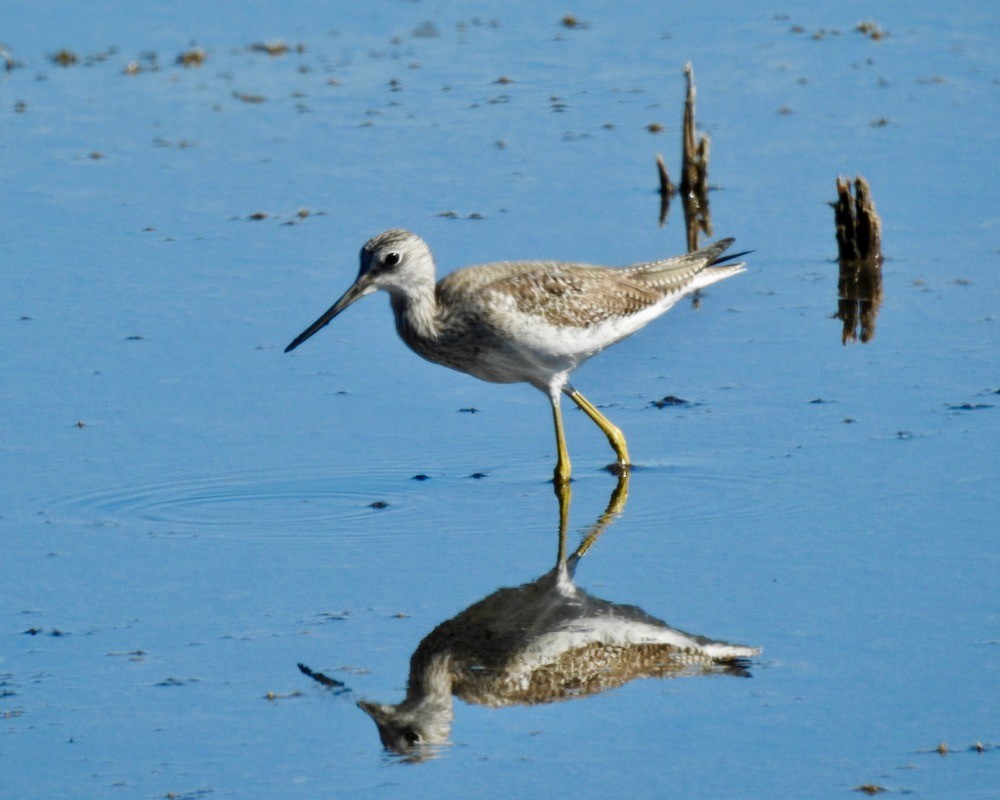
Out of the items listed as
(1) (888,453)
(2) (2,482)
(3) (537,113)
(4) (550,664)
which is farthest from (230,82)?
(4) (550,664)

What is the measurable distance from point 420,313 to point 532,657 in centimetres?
262

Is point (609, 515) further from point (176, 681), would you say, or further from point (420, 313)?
point (176, 681)

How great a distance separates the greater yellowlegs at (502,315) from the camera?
8.92 metres

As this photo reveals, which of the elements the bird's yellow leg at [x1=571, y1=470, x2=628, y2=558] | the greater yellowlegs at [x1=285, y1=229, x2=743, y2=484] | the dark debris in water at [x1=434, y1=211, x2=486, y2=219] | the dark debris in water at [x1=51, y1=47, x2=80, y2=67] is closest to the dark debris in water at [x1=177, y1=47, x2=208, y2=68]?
the dark debris in water at [x1=51, y1=47, x2=80, y2=67]

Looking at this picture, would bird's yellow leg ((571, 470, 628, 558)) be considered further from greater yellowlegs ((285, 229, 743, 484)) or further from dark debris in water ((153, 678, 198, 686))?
dark debris in water ((153, 678, 198, 686))

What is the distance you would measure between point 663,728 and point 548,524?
7.33ft

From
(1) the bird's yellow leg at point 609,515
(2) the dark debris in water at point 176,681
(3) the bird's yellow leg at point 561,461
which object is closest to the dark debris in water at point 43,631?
(2) the dark debris in water at point 176,681

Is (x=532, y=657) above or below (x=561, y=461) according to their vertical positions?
below

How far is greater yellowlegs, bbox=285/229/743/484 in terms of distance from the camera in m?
8.92

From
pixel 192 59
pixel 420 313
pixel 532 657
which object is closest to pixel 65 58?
pixel 192 59

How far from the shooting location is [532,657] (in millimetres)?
6898

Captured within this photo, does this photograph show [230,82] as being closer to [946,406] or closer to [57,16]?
[57,16]

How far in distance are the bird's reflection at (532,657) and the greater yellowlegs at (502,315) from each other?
1.73m

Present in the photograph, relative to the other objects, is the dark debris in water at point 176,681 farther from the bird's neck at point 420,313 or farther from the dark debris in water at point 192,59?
the dark debris in water at point 192,59
